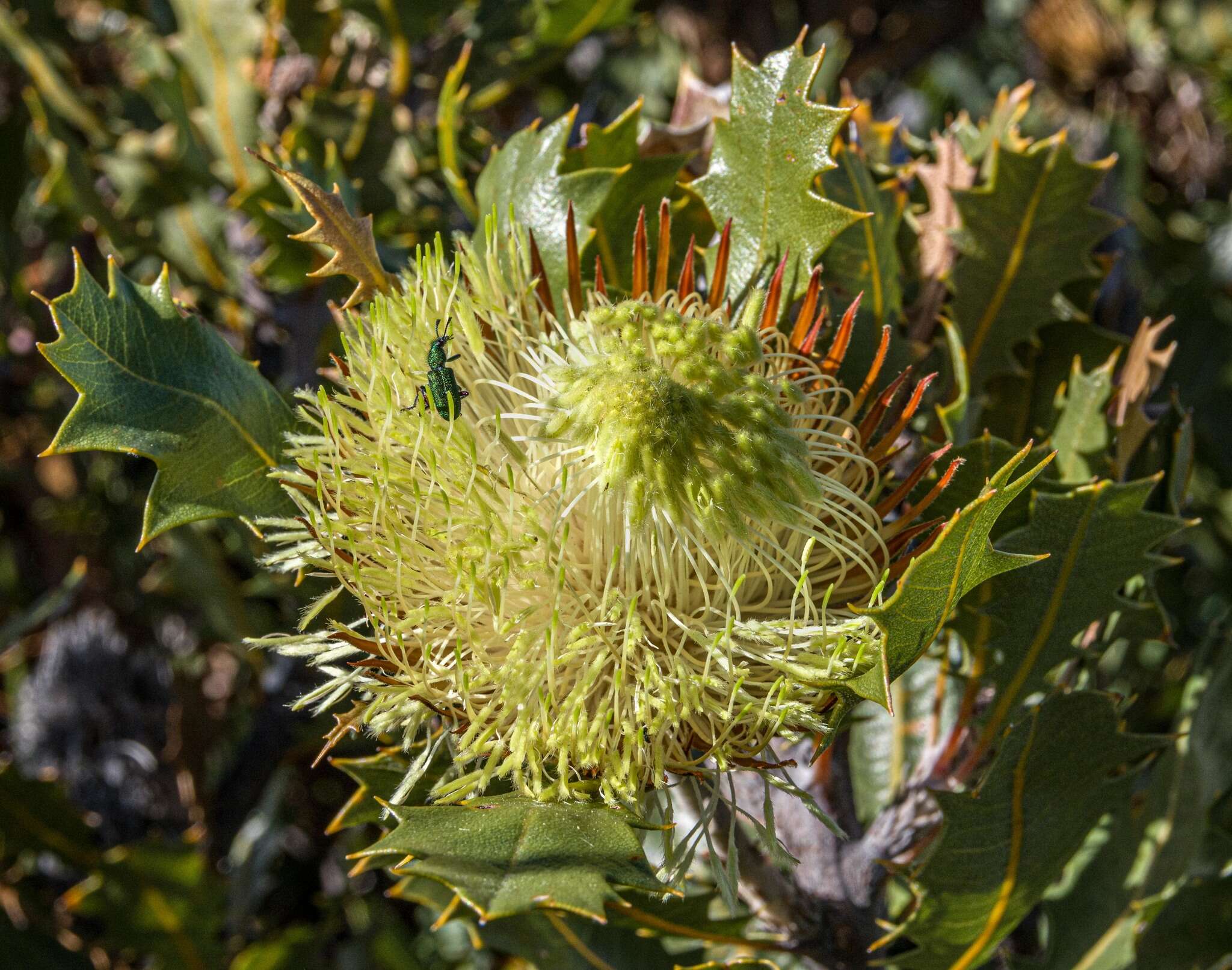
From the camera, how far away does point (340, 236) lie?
3.18ft

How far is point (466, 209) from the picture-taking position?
115cm

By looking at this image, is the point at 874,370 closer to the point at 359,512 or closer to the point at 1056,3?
the point at 359,512

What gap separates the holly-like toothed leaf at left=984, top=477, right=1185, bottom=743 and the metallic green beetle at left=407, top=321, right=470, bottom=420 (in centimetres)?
48

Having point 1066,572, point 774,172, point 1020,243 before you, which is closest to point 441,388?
point 774,172

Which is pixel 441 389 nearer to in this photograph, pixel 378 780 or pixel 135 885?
pixel 378 780

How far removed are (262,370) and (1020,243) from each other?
4.06 feet

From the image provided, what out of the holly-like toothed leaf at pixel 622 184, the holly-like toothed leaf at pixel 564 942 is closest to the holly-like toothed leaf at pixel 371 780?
the holly-like toothed leaf at pixel 564 942

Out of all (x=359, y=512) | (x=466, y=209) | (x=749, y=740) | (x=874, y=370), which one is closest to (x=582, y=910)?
(x=749, y=740)

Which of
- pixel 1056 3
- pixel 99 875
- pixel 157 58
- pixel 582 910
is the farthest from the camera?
pixel 1056 3

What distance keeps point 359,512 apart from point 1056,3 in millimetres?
2950

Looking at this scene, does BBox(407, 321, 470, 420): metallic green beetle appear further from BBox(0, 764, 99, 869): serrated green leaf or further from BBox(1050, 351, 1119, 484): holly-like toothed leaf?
BBox(0, 764, 99, 869): serrated green leaf

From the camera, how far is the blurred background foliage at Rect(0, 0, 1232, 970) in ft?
4.82

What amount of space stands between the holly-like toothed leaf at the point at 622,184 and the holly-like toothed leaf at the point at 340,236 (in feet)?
0.78

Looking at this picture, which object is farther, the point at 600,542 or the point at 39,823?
the point at 39,823
